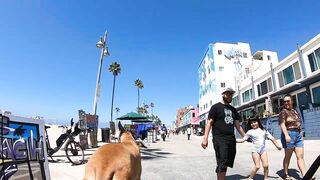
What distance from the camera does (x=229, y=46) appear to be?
2758 inches

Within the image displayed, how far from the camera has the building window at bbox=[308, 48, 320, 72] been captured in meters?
27.3

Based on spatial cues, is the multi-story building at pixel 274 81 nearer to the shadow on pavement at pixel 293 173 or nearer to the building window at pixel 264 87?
the building window at pixel 264 87

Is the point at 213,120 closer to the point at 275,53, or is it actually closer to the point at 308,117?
the point at 308,117

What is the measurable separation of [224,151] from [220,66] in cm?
6257

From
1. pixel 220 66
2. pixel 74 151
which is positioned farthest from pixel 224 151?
pixel 220 66

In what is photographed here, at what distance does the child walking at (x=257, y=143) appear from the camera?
6.76 metres

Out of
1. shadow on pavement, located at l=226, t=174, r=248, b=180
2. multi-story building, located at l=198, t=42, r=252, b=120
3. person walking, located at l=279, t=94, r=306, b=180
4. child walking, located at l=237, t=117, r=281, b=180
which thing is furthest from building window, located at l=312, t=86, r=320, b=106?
multi-story building, located at l=198, t=42, r=252, b=120

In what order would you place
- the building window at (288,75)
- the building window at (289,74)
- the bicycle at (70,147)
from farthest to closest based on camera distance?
the building window at (288,75)
the building window at (289,74)
the bicycle at (70,147)

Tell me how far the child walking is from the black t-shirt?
1.03m

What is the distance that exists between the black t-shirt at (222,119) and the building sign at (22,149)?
315 centimetres

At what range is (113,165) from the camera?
3.51 meters

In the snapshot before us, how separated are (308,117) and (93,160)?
2305 cm

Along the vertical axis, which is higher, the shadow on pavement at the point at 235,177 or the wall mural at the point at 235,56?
the wall mural at the point at 235,56

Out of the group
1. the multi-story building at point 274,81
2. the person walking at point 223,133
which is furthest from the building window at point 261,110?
the person walking at point 223,133
